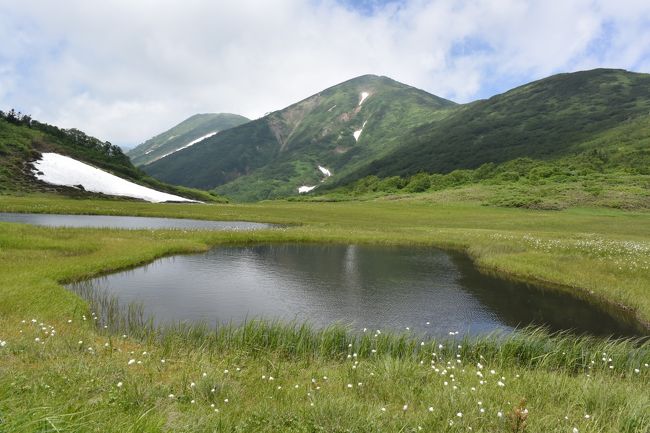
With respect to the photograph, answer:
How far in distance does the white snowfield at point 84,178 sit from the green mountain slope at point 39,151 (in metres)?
3.36

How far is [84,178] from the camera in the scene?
124 metres

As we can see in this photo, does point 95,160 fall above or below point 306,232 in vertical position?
above

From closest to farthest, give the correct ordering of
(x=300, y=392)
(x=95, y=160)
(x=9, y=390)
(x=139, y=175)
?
(x=9, y=390) < (x=300, y=392) < (x=95, y=160) < (x=139, y=175)

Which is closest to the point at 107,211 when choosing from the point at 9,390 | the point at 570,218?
the point at 9,390

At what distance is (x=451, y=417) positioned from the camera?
8852mm

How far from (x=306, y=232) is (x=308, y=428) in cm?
4913

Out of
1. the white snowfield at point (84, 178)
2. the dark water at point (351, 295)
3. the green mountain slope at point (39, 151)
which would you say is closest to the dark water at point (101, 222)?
the dark water at point (351, 295)

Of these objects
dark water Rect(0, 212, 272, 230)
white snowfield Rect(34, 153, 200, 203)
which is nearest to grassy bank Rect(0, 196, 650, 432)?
dark water Rect(0, 212, 272, 230)

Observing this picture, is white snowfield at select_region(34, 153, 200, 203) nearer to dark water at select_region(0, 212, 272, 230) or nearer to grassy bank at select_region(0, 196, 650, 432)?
dark water at select_region(0, 212, 272, 230)

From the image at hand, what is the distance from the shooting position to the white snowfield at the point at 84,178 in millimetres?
119500

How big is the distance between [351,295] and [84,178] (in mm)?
122515

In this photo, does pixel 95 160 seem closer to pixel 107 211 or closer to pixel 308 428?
pixel 107 211

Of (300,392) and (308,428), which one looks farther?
(300,392)

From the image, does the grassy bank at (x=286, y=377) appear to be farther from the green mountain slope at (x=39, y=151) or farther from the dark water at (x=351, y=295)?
the green mountain slope at (x=39, y=151)
